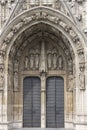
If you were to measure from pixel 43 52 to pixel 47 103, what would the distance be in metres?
2.33

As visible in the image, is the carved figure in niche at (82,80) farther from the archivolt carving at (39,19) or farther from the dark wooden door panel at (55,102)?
the dark wooden door panel at (55,102)

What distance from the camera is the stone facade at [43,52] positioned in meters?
16.2

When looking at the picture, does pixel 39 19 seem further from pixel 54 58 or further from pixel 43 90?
pixel 43 90

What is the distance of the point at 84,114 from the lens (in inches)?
628

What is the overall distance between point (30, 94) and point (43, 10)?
3.94 meters

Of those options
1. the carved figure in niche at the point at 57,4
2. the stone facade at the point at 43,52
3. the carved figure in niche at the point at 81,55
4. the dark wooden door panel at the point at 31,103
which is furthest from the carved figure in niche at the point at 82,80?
the carved figure in niche at the point at 57,4

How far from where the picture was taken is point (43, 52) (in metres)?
17.8

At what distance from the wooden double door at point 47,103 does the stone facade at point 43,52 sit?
0.23 m

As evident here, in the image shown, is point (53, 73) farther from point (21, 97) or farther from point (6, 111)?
point (6, 111)

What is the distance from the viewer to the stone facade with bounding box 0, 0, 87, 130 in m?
16.2

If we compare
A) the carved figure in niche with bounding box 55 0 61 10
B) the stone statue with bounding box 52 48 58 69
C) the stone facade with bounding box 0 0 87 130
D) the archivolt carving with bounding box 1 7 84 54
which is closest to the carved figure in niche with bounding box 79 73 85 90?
the stone facade with bounding box 0 0 87 130

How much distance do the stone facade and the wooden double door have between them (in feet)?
0.76

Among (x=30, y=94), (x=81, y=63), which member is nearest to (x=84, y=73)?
(x=81, y=63)

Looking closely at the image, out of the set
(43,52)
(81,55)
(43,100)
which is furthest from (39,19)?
(43,100)
